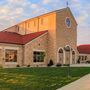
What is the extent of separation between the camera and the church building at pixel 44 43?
41188 millimetres

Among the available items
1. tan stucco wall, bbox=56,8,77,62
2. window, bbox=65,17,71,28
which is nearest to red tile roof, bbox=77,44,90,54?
tan stucco wall, bbox=56,8,77,62

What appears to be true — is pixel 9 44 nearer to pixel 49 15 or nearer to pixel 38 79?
pixel 49 15

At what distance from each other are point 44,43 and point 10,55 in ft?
24.1

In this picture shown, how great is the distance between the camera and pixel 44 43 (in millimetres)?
45688

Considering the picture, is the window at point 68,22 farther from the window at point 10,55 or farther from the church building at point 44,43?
the window at point 10,55

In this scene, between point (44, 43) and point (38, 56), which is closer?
point (38, 56)

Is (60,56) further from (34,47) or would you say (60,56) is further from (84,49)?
(84,49)

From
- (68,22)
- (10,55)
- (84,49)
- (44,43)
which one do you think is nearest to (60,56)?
(44,43)

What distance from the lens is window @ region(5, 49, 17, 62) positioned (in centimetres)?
4044

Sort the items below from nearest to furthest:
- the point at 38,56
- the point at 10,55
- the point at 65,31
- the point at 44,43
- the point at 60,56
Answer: the point at 10,55
the point at 38,56
the point at 44,43
the point at 60,56
the point at 65,31

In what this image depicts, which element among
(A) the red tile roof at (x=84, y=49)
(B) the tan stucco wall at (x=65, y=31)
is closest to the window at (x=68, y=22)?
(B) the tan stucco wall at (x=65, y=31)

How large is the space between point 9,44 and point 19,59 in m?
3.13

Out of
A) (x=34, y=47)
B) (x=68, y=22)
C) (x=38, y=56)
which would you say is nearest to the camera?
(x=34, y=47)

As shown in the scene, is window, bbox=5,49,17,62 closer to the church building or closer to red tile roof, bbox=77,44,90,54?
the church building
